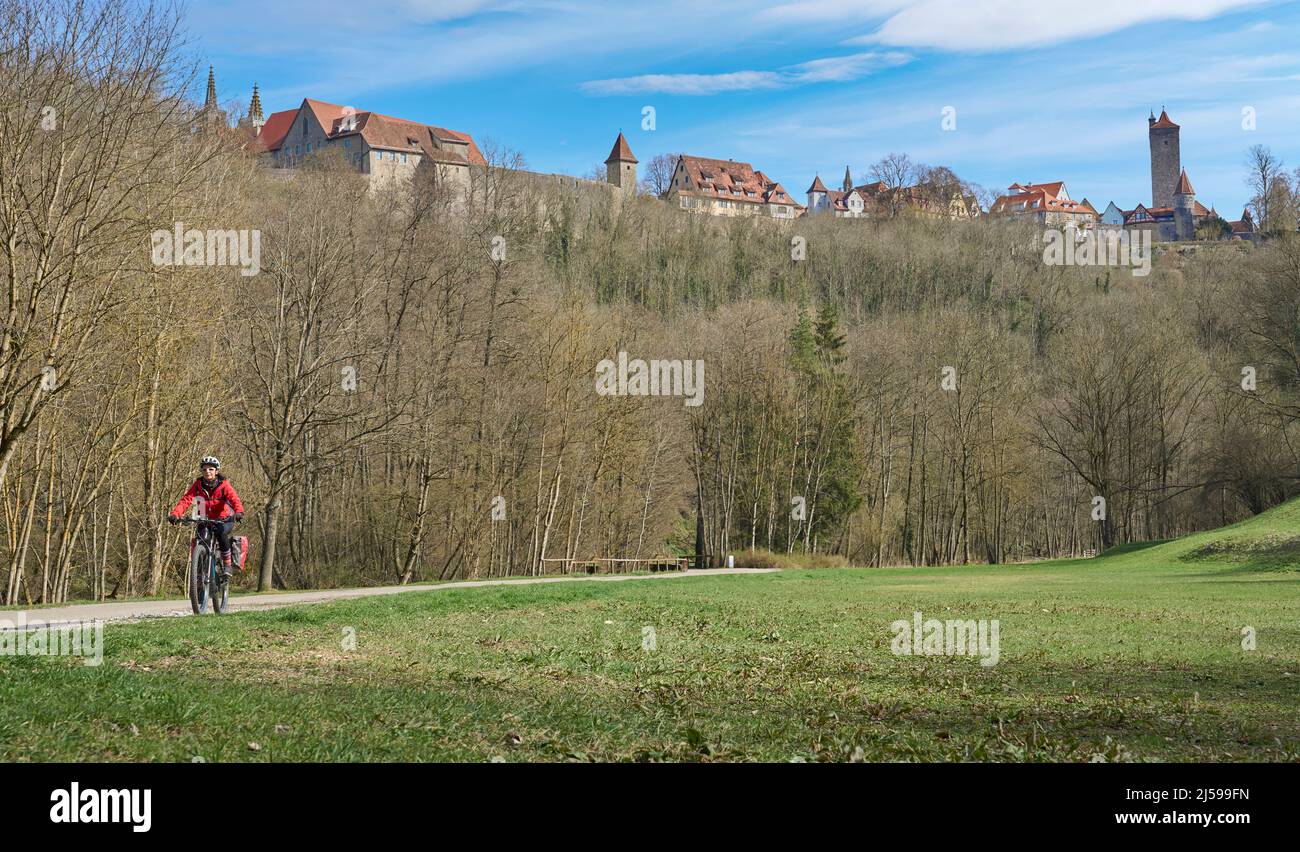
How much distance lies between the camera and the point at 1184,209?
18500 cm

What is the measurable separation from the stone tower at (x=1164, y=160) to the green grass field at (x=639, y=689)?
195m

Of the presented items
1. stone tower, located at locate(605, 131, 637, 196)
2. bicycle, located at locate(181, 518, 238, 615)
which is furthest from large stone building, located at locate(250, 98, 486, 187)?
bicycle, located at locate(181, 518, 238, 615)

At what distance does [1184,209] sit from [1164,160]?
1218cm

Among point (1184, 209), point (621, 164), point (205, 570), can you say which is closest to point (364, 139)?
point (621, 164)

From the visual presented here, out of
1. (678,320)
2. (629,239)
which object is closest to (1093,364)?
(678,320)

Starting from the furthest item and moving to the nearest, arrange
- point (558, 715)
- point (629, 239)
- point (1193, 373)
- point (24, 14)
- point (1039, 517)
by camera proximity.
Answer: point (629, 239)
point (1039, 517)
point (1193, 373)
point (24, 14)
point (558, 715)

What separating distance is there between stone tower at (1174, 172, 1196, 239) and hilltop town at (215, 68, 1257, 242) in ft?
0.56

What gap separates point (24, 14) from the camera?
2003 cm

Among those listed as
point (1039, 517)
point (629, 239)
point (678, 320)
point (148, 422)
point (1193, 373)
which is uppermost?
point (629, 239)

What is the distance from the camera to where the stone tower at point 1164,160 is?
7525 inches

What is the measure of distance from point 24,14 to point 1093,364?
5797 centimetres

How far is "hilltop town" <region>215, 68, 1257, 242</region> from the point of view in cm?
10869
